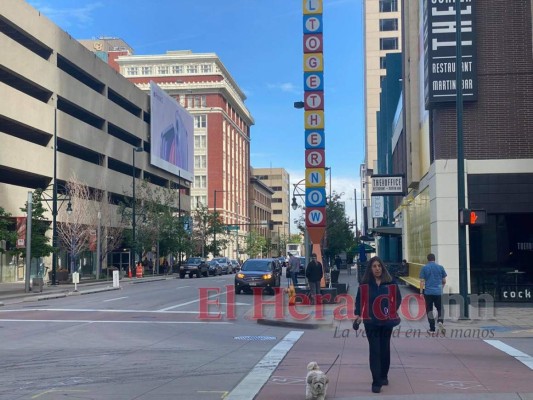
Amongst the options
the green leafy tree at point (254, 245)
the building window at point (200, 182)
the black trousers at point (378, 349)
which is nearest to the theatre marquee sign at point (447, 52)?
the black trousers at point (378, 349)

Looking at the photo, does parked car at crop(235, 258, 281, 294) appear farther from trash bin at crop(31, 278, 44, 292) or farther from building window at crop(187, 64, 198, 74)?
building window at crop(187, 64, 198, 74)

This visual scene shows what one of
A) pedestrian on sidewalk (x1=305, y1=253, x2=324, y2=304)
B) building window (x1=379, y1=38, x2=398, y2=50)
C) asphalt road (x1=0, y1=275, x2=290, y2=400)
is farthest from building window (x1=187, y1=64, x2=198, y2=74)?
pedestrian on sidewalk (x1=305, y1=253, x2=324, y2=304)

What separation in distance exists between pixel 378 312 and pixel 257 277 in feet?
75.3

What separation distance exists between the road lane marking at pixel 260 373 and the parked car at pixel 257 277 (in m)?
16.8

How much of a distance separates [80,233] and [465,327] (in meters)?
37.6

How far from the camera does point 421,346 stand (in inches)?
554

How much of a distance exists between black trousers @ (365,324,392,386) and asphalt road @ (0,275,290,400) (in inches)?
77.1

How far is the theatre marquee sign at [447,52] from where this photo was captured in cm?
2433

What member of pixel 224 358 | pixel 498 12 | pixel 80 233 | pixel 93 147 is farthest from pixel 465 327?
pixel 93 147

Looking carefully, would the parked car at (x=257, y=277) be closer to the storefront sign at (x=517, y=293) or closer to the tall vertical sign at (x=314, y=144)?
A: the tall vertical sign at (x=314, y=144)

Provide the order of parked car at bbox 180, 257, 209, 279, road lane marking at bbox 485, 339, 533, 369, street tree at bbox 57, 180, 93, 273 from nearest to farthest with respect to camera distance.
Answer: road lane marking at bbox 485, 339, 533, 369 → street tree at bbox 57, 180, 93, 273 → parked car at bbox 180, 257, 209, 279

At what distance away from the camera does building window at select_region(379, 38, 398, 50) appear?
87.8 metres

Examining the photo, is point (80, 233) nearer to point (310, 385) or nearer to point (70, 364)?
point (70, 364)

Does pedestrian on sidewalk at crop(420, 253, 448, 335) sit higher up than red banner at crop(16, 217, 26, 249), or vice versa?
red banner at crop(16, 217, 26, 249)
